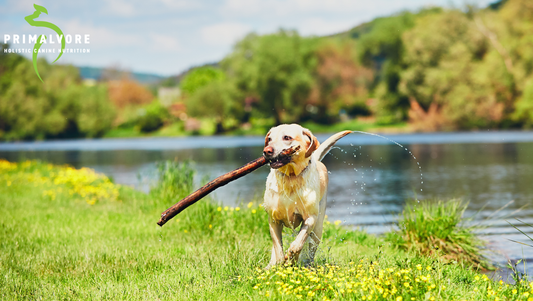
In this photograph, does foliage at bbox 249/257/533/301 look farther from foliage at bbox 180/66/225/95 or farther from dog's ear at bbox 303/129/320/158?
foliage at bbox 180/66/225/95

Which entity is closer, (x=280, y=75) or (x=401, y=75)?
(x=401, y=75)

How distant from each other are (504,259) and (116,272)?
6479 millimetres

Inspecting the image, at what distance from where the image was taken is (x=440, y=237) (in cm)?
813

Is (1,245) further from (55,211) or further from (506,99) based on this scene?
(506,99)

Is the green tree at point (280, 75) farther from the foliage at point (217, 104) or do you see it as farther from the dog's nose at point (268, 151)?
the dog's nose at point (268, 151)

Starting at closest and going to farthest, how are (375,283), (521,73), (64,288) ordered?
1. (375,283)
2. (64,288)
3. (521,73)

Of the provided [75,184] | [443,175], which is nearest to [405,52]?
[443,175]

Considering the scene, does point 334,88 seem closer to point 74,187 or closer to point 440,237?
point 74,187

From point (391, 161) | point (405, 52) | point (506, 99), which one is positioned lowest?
point (391, 161)

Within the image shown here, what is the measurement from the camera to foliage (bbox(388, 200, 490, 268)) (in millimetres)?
7970

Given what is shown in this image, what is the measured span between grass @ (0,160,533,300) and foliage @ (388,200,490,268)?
8.6 inches

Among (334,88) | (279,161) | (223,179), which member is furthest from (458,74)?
(279,161)

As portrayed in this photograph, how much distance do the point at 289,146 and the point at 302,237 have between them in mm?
1099

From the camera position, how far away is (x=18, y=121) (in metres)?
69.6
